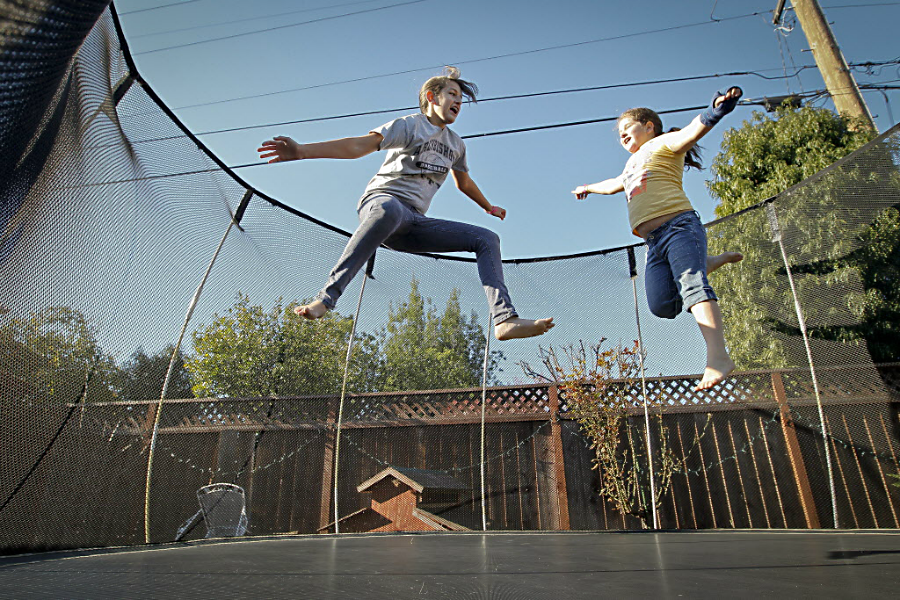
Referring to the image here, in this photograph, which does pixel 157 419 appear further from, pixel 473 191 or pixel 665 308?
pixel 665 308

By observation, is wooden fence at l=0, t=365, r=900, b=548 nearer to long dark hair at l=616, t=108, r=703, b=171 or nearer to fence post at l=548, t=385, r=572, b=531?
fence post at l=548, t=385, r=572, b=531

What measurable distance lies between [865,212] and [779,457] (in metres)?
1.49

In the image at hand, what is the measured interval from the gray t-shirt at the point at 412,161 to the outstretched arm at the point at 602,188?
0.55 metres

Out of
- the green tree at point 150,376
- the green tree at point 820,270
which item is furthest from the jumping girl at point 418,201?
A: the green tree at point 820,270

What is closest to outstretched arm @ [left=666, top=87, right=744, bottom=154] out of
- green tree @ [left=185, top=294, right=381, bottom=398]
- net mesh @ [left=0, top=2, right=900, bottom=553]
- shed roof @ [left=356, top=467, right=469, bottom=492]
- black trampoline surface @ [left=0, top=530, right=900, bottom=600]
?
black trampoline surface @ [left=0, top=530, right=900, bottom=600]

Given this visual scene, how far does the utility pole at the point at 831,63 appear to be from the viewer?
4.25 m

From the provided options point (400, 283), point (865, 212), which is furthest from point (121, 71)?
point (865, 212)

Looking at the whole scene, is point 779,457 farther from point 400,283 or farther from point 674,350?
point 400,283

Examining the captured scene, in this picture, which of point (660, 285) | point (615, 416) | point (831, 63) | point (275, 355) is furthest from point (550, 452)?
point (831, 63)

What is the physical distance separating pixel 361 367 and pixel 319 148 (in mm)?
1883

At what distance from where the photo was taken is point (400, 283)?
326cm

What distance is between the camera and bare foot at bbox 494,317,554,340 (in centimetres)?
150

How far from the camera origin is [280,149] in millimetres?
1343

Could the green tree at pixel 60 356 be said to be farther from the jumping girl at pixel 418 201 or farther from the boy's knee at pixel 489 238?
the boy's knee at pixel 489 238
